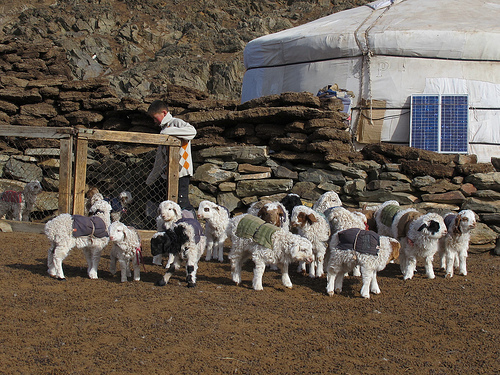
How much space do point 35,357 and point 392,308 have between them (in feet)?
11.4

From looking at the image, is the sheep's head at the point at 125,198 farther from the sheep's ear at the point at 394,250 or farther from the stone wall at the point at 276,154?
the sheep's ear at the point at 394,250

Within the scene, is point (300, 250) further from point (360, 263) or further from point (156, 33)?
point (156, 33)

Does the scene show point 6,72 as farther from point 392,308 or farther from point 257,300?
point 392,308

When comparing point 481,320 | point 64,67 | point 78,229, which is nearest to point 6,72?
→ point 64,67

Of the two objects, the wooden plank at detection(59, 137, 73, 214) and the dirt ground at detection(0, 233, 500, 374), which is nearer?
the dirt ground at detection(0, 233, 500, 374)

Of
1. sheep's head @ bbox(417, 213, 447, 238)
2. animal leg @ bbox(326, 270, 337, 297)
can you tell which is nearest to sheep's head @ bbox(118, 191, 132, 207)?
animal leg @ bbox(326, 270, 337, 297)

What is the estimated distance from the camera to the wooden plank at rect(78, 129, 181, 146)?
7.62 meters

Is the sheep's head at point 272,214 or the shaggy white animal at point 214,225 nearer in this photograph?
the sheep's head at point 272,214

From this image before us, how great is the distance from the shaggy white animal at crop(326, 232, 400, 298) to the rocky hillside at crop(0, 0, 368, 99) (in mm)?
30250

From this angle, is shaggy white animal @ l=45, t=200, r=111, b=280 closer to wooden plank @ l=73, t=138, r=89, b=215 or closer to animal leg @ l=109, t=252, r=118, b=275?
animal leg @ l=109, t=252, r=118, b=275

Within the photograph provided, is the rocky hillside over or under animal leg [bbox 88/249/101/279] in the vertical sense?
over

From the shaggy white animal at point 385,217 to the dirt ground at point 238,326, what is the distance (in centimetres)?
104

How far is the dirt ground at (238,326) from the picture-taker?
371 cm

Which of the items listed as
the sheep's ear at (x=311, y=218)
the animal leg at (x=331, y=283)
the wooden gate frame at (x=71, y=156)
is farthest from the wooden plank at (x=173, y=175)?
the animal leg at (x=331, y=283)
